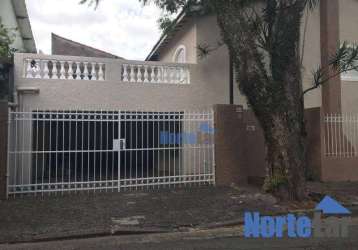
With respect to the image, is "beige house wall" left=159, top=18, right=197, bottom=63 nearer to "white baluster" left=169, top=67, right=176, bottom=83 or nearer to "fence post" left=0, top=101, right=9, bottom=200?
"white baluster" left=169, top=67, right=176, bottom=83

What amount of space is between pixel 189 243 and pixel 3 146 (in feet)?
15.2

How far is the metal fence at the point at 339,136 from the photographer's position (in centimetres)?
1114

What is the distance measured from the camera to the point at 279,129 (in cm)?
822

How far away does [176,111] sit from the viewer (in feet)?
37.8

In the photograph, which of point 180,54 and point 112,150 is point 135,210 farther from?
point 180,54

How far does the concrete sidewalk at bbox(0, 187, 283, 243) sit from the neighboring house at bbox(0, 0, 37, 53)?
24.2 feet

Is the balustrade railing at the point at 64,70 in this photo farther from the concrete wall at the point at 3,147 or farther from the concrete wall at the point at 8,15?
the concrete wall at the point at 8,15

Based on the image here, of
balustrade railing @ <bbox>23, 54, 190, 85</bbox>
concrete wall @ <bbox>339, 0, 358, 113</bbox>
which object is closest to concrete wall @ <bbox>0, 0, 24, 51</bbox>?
balustrade railing @ <bbox>23, 54, 190, 85</bbox>

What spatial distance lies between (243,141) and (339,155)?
3.03 m

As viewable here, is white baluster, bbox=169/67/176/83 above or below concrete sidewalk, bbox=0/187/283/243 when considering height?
above

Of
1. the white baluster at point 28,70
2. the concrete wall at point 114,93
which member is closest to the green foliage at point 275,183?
the concrete wall at point 114,93

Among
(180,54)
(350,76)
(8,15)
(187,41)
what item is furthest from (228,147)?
(8,15)

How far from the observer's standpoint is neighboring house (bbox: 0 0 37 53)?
572 inches

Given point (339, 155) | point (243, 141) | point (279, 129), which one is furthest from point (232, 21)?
point (339, 155)
